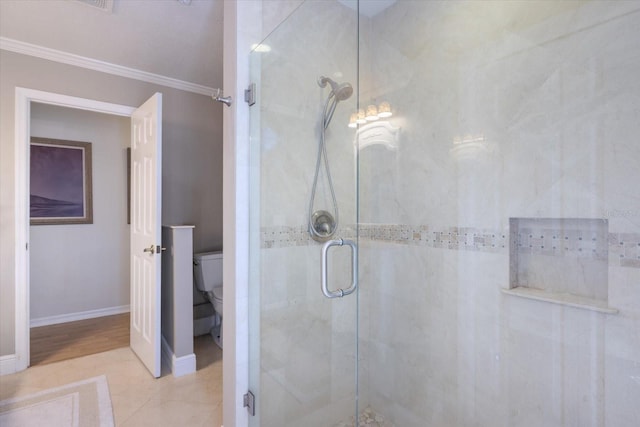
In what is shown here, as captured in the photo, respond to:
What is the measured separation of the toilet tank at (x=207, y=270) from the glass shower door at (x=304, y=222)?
1.37 m

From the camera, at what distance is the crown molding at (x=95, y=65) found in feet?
7.51

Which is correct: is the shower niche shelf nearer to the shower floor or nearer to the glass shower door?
the glass shower door

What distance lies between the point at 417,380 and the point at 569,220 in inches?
42.4

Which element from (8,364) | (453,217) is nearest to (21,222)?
(8,364)

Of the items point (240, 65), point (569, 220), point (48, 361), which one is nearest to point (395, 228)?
point (569, 220)

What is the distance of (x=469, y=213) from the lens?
1.50 meters

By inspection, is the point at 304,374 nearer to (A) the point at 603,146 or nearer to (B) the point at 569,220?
(B) the point at 569,220

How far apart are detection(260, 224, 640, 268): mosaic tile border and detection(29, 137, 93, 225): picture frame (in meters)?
3.06

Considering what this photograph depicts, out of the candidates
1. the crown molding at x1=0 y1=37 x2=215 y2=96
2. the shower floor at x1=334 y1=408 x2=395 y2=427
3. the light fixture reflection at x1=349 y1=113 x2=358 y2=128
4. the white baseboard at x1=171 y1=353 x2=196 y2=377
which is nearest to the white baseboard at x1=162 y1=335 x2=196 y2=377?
the white baseboard at x1=171 y1=353 x2=196 y2=377

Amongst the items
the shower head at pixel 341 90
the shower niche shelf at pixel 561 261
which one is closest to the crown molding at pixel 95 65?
the shower head at pixel 341 90

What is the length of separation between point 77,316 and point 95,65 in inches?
102

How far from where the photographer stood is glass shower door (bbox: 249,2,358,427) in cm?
141

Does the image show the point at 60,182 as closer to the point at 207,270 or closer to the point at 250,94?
the point at 207,270

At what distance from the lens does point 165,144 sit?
9.53 ft
